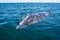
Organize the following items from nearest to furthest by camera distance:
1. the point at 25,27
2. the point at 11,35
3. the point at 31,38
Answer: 1. the point at 31,38
2. the point at 11,35
3. the point at 25,27

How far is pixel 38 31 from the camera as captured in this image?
5.37 m

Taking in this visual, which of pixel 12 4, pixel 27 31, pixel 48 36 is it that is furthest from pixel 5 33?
pixel 12 4

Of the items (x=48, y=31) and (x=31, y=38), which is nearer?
(x=31, y=38)

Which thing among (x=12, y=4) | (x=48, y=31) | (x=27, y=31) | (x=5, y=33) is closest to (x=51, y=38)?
(x=48, y=31)

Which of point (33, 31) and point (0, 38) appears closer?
point (0, 38)

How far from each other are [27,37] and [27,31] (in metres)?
0.64

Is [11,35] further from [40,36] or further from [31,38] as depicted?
[40,36]

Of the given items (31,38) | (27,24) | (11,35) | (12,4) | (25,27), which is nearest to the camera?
(31,38)

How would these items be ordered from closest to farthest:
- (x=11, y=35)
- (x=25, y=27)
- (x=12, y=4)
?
(x=11, y=35) < (x=25, y=27) < (x=12, y=4)

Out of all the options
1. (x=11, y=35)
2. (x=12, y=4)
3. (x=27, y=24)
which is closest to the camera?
(x=11, y=35)

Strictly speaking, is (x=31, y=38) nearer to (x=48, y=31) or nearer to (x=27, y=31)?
(x=27, y=31)

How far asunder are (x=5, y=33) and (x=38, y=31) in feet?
5.12

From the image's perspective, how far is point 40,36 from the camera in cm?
479

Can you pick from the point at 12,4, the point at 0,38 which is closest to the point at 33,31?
the point at 0,38
